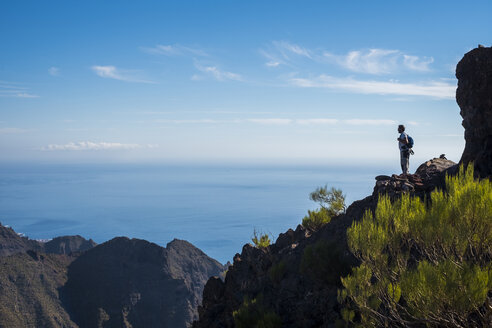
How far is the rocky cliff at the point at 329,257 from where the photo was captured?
11031mm

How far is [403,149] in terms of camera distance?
1490cm

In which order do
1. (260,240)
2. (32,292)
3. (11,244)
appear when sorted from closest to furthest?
(260,240) < (32,292) < (11,244)

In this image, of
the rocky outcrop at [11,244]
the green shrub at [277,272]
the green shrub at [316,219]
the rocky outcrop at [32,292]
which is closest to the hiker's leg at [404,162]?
the green shrub at [316,219]

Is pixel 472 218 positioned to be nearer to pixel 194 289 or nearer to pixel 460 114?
pixel 460 114

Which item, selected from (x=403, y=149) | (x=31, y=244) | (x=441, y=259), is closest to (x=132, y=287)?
(x=31, y=244)

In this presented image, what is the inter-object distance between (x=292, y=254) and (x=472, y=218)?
939cm

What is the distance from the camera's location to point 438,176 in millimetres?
12930

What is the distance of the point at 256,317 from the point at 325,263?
2680 millimetres

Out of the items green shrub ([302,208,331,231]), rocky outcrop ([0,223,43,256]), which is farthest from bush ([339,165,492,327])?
rocky outcrop ([0,223,43,256])

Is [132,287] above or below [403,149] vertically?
below

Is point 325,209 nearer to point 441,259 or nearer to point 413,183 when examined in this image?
point 413,183

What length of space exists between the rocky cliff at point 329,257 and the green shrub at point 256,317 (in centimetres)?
3

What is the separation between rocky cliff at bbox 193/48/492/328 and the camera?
11.0 meters

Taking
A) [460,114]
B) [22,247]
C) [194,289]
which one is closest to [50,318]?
[194,289]
